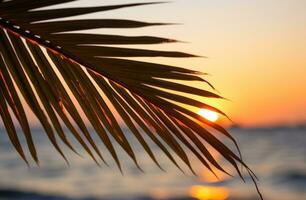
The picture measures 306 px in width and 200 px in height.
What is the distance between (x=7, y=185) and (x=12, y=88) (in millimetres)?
23819

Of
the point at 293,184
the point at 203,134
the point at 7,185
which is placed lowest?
the point at 203,134

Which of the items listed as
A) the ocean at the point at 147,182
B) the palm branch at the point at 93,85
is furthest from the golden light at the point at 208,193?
the palm branch at the point at 93,85

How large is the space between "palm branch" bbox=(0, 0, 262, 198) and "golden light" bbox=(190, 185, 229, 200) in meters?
19.1

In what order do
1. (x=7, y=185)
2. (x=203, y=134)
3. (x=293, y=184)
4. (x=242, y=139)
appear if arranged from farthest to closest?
(x=242, y=139), (x=7, y=185), (x=293, y=184), (x=203, y=134)

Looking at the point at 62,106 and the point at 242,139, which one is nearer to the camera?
the point at 62,106

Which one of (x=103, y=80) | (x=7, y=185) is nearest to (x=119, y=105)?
(x=103, y=80)

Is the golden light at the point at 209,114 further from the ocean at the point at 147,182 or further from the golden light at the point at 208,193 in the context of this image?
the golden light at the point at 208,193

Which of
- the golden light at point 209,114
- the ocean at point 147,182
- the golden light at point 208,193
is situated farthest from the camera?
the ocean at point 147,182

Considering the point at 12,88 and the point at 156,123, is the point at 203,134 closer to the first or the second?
the point at 156,123

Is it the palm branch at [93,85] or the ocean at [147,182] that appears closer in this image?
the palm branch at [93,85]

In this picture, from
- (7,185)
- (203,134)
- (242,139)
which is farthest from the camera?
(242,139)

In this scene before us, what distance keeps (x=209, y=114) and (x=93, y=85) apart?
0.70 feet

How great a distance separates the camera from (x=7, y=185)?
2341 centimetres

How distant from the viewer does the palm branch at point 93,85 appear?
0.79 metres
